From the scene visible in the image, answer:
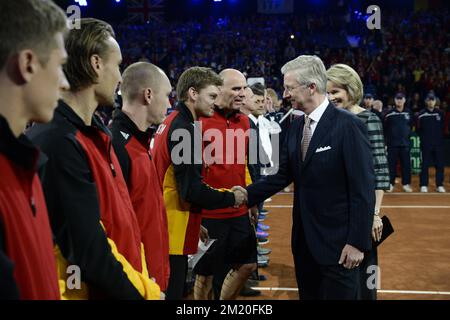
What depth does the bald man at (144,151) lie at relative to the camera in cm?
244

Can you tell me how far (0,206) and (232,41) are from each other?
2479 centimetres

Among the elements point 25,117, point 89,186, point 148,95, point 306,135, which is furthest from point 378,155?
point 25,117

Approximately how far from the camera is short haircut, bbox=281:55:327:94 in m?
3.12

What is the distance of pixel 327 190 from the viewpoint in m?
3.04

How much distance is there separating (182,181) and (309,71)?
3.57ft

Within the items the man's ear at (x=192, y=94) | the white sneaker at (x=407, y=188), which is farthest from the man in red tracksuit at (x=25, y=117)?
the white sneaker at (x=407, y=188)

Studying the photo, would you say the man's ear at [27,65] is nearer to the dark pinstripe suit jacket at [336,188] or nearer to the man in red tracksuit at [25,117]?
the man in red tracksuit at [25,117]

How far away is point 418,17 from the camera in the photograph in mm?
24375

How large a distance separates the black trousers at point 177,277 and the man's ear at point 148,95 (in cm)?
136

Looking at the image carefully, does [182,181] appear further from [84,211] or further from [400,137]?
[400,137]

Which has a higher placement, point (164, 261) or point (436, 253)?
point (164, 261)

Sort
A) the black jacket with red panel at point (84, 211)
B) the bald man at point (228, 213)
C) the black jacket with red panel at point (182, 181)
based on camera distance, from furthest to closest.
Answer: the bald man at point (228, 213) → the black jacket with red panel at point (182, 181) → the black jacket with red panel at point (84, 211)

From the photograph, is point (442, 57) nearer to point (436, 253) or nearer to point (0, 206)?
point (436, 253)

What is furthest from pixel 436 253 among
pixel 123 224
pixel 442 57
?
pixel 442 57
